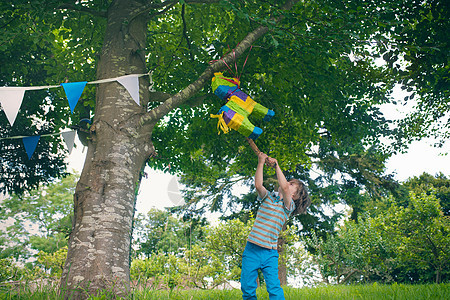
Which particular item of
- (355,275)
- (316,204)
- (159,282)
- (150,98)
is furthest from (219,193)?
(159,282)

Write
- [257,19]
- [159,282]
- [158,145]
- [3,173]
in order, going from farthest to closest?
[3,173], [158,145], [257,19], [159,282]

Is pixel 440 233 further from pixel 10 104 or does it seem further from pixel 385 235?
pixel 10 104

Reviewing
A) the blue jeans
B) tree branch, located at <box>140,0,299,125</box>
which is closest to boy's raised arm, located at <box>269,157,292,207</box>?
the blue jeans

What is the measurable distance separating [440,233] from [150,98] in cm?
1008

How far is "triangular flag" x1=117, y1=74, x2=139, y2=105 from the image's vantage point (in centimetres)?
439

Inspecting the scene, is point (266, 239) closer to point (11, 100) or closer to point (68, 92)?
point (68, 92)

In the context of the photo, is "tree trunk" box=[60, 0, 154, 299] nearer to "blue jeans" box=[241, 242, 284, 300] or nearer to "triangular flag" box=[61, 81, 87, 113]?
"triangular flag" box=[61, 81, 87, 113]

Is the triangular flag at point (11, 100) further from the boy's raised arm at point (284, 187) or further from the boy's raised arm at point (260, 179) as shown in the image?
the boy's raised arm at point (284, 187)

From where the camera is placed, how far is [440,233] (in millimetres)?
10102

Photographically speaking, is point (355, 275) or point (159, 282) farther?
point (355, 275)

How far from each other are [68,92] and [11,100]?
68cm

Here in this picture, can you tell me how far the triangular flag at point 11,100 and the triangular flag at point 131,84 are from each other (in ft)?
4.07

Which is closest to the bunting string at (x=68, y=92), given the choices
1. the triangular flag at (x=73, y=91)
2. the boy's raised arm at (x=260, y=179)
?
the triangular flag at (x=73, y=91)

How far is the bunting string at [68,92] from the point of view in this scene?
404 centimetres
